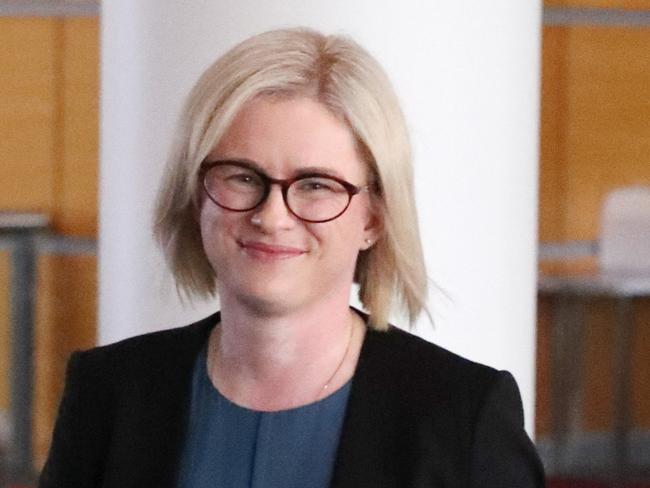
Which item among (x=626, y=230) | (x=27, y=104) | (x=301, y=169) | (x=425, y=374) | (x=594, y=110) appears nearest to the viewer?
(x=301, y=169)

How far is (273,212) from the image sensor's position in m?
1.13

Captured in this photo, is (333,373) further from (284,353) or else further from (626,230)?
(626,230)

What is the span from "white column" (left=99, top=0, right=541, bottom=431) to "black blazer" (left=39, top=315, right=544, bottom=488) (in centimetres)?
35

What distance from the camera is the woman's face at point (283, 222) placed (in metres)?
1.13

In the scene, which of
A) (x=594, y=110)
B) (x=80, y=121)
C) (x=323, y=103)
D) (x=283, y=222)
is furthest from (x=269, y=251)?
(x=594, y=110)

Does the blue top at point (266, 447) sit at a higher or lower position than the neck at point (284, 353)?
lower

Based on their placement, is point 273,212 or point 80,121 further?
point 80,121

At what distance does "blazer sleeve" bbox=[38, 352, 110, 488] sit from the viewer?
128 cm

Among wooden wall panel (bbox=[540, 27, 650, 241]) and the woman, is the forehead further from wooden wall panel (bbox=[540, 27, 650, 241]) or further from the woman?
wooden wall panel (bbox=[540, 27, 650, 241])

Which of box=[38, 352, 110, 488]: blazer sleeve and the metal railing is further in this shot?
the metal railing

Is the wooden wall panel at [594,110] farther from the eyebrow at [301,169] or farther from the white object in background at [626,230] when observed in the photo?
the eyebrow at [301,169]

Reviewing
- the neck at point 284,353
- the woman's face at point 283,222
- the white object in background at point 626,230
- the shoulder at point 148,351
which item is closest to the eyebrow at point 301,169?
the woman's face at point 283,222

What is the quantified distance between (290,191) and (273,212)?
0.08 feet

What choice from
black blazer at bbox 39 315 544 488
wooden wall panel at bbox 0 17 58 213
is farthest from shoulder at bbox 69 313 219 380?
wooden wall panel at bbox 0 17 58 213
